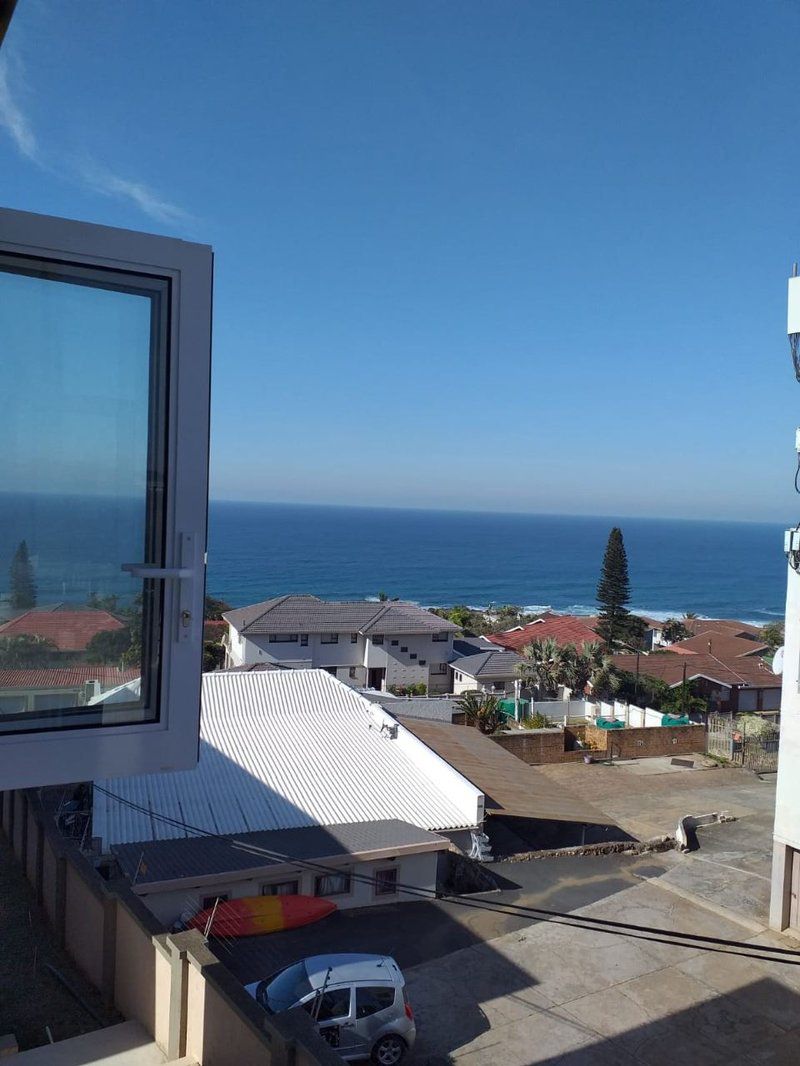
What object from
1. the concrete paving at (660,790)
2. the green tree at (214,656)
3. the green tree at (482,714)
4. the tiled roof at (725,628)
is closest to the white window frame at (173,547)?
the concrete paving at (660,790)

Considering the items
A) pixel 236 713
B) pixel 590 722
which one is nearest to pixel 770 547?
pixel 590 722

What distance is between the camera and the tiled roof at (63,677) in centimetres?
175

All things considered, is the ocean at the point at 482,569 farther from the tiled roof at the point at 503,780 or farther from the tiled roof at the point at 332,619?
the tiled roof at the point at 503,780

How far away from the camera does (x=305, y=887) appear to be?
9555 millimetres

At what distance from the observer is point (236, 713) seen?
14203mm

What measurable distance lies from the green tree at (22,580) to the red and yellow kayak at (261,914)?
803cm

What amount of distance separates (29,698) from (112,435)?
599mm

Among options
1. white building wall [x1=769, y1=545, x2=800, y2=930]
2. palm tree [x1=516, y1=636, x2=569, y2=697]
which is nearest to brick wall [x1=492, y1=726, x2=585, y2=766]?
palm tree [x1=516, y1=636, x2=569, y2=697]

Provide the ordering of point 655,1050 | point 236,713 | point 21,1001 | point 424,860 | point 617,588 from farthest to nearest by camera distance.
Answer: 1. point 617,588
2. point 236,713
3. point 424,860
4. point 655,1050
5. point 21,1001

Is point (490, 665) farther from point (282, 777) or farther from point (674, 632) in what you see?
point (674, 632)

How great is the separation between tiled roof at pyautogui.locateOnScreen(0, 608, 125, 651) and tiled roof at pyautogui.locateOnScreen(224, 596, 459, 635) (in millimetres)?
26616

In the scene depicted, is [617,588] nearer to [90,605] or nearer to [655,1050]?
[655,1050]

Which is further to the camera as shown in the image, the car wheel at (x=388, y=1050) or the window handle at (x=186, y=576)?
the car wheel at (x=388, y=1050)

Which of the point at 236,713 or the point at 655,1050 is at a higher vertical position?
the point at 236,713
